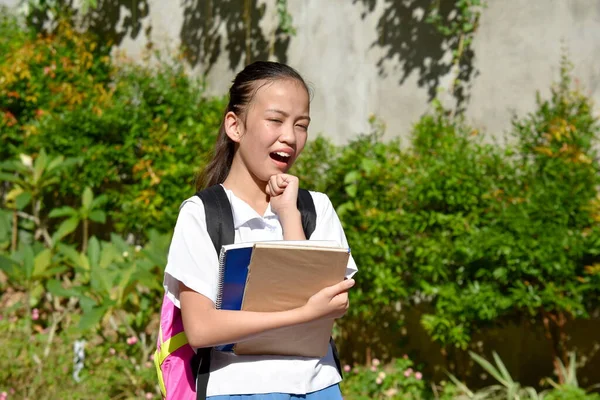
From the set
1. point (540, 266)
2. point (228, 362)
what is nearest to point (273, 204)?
point (228, 362)

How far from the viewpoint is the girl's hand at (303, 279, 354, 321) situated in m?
1.62

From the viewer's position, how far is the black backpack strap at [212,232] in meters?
1.67

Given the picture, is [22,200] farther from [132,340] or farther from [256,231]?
[256,231]

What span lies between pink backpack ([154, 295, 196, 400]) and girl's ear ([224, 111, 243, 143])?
0.41 metres

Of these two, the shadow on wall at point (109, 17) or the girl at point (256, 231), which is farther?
the shadow on wall at point (109, 17)

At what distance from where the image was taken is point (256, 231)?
1.80 m

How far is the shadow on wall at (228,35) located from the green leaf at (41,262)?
5.72ft

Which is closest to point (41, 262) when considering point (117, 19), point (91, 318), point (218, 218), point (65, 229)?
point (65, 229)

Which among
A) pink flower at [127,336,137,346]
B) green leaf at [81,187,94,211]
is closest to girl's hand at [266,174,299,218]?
pink flower at [127,336,137,346]

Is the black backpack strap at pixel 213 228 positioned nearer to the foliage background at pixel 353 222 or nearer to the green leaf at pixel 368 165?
the foliage background at pixel 353 222

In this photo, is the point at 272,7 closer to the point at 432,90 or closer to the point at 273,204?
the point at 432,90

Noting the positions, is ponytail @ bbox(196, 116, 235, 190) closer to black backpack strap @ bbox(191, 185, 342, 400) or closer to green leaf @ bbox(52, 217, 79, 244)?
black backpack strap @ bbox(191, 185, 342, 400)

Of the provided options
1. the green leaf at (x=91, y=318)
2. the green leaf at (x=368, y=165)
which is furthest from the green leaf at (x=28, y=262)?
the green leaf at (x=368, y=165)

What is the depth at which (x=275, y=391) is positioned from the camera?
1.66 meters
